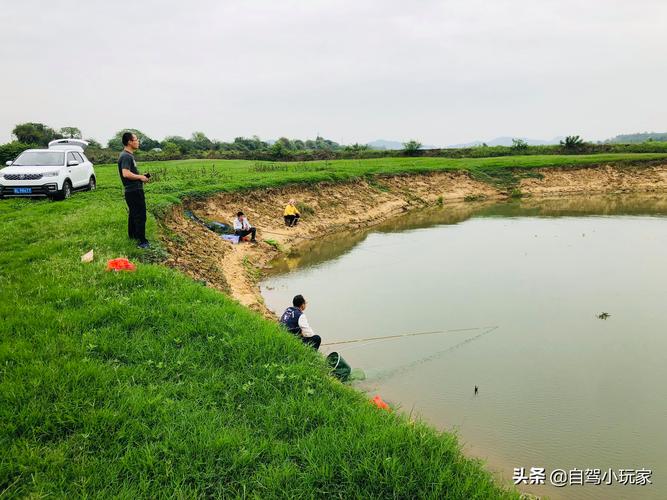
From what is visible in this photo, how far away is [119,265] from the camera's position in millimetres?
7902

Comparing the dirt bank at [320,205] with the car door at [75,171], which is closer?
the dirt bank at [320,205]

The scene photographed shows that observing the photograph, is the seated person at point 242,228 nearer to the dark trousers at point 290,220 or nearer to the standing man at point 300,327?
the dark trousers at point 290,220

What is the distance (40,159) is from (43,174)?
1164 millimetres

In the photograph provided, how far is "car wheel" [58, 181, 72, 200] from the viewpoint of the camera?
601 inches

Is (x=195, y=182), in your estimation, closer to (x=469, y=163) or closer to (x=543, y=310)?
(x=543, y=310)

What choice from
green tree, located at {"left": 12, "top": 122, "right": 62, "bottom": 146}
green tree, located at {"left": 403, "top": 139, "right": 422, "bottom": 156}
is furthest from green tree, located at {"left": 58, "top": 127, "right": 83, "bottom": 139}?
green tree, located at {"left": 403, "top": 139, "right": 422, "bottom": 156}

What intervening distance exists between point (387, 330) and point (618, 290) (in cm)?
699

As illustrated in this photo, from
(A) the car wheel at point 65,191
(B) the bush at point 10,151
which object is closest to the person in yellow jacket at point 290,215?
(A) the car wheel at point 65,191

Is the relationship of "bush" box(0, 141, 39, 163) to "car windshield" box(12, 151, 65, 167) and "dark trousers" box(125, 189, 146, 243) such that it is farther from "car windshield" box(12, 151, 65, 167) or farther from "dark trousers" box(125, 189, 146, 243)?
"dark trousers" box(125, 189, 146, 243)

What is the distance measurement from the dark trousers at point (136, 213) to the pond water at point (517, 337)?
404 cm

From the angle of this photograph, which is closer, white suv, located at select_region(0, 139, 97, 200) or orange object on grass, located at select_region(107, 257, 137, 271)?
orange object on grass, located at select_region(107, 257, 137, 271)

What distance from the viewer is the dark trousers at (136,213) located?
9.09 m

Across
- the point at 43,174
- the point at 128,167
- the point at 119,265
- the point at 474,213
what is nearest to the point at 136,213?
the point at 128,167

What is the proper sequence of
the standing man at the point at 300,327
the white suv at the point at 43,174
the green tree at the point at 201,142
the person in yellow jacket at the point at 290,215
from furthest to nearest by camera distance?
the green tree at the point at 201,142, the person in yellow jacket at the point at 290,215, the white suv at the point at 43,174, the standing man at the point at 300,327
